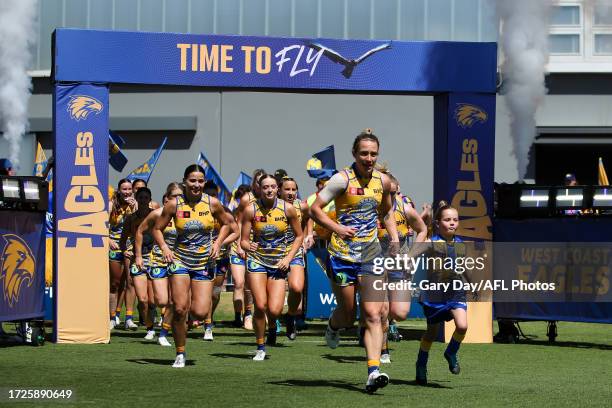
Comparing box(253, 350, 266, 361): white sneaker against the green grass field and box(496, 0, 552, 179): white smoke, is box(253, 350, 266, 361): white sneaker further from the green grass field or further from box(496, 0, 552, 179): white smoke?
box(496, 0, 552, 179): white smoke

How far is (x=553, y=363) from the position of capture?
588 inches

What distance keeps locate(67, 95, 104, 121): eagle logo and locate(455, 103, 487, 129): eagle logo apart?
4.67m

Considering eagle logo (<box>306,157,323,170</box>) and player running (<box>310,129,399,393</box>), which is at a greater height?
eagle logo (<box>306,157,323,170</box>)

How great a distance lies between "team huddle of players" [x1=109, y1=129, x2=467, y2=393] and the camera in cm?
1167

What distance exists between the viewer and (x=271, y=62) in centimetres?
1736

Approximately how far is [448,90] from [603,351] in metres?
3.91

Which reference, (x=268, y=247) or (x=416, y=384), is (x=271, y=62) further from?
(x=416, y=384)

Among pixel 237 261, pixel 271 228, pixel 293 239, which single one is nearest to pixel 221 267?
pixel 237 261

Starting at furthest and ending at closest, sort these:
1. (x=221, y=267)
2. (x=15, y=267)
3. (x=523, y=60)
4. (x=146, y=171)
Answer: (x=146, y=171), (x=523, y=60), (x=221, y=267), (x=15, y=267)

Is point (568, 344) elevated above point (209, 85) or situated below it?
below

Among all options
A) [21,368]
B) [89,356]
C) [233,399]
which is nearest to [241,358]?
[89,356]

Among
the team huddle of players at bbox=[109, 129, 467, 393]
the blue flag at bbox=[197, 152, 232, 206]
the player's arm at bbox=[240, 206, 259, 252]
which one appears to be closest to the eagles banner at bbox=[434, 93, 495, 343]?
the team huddle of players at bbox=[109, 129, 467, 393]

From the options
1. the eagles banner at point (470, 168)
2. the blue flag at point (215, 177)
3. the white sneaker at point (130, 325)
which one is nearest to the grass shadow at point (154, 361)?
the eagles banner at point (470, 168)

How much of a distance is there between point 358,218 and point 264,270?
373 centimetres
